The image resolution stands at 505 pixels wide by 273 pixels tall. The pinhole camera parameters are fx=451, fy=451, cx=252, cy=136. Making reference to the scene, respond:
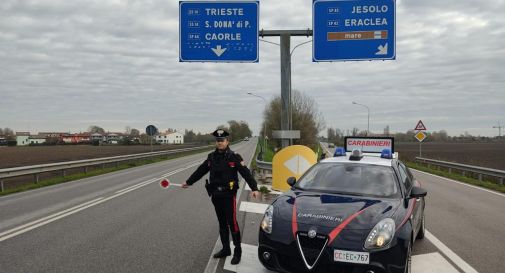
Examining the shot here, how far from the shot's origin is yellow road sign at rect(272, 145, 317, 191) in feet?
41.5

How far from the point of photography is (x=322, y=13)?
14.4m

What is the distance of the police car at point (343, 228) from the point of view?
4.47 m

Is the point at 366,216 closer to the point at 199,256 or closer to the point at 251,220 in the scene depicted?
the point at 199,256

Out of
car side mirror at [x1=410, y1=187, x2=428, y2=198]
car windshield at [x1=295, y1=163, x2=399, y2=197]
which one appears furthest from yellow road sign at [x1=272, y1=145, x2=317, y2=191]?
car side mirror at [x1=410, y1=187, x2=428, y2=198]

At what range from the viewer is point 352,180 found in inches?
247

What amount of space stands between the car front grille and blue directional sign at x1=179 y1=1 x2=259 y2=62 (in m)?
10.7

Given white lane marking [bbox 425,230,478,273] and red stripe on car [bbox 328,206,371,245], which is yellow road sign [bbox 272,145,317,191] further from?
red stripe on car [bbox 328,206,371,245]

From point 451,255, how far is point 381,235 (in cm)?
238

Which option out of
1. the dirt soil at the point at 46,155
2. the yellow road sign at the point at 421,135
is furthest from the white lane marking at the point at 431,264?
the dirt soil at the point at 46,155

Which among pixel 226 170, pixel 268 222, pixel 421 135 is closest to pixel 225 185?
pixel 226 170

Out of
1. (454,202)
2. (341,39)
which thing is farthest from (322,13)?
(454,202)

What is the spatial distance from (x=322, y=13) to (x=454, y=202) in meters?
6.92

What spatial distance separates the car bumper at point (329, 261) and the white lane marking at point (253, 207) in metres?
4.94

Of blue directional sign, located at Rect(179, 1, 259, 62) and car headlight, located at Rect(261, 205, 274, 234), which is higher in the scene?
blue directional sign, located at Rect(179, 1, 259, 62)
